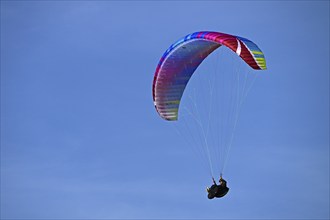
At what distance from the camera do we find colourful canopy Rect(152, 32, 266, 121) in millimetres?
44781

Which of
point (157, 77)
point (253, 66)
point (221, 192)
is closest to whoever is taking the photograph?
point (253, 66)

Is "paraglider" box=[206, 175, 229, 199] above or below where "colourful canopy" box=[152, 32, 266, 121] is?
below

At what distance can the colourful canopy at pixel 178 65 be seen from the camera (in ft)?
147

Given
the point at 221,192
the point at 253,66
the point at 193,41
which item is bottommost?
the point at 221,192

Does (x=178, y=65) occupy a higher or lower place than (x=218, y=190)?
higher

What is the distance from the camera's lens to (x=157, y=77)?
158 ft

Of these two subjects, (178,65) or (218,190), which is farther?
(178,65)

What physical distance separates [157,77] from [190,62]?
177 centimetres

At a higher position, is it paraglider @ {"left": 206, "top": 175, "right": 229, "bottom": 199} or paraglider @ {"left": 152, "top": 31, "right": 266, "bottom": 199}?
paraglider @ {"left": 152, "top": 31, "right": 266, "bottom": 199}

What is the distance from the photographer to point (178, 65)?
48.1 metres

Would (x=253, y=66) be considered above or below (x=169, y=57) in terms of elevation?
below

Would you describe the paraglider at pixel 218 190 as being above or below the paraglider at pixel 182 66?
below

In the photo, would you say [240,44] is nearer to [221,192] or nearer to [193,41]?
[193,41]

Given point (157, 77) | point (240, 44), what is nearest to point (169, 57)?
point (157, 77)
